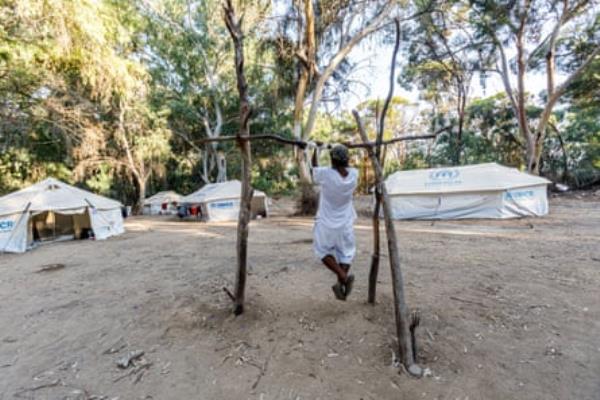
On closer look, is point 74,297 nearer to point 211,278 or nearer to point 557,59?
point 211,278

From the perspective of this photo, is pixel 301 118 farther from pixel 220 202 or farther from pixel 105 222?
pixel 105 222

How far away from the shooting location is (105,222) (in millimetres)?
10570

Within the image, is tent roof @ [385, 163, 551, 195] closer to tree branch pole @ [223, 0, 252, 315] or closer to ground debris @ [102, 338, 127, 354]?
tree branch pole @ [223, 0, 252, 315]

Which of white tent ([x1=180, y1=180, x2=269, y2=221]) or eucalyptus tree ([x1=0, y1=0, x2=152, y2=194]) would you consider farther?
white tent ([x1=180, y1=180, x2=269, y2=221])

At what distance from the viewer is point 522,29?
40.3ft

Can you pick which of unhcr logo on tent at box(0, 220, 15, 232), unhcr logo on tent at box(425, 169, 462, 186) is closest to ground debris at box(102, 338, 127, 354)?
unhcr logo on tent at box(0, 220, 15, 232)

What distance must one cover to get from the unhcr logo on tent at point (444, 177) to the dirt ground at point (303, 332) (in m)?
5.79

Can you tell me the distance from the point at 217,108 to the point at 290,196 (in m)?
8.94

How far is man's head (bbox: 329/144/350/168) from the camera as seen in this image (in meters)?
2.69

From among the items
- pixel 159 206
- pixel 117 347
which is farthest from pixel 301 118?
pixel 159 206

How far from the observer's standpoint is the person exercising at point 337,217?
271cm

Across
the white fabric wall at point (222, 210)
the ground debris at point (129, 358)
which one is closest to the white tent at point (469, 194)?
the white fabric wall at point (222, 210)

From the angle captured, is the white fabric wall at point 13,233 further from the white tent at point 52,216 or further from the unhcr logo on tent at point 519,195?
the unhcr logo on tent at point 519,195

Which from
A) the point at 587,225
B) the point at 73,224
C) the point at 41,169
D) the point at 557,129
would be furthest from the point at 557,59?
the point at 41,169
